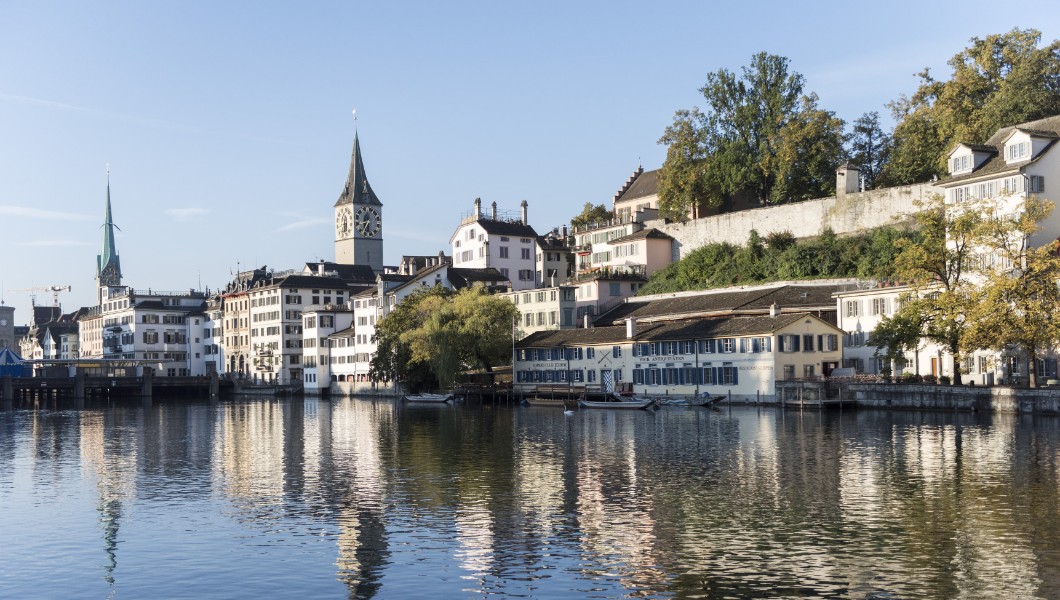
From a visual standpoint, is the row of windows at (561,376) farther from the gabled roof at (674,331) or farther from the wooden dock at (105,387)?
the wooden dock at (105,387)

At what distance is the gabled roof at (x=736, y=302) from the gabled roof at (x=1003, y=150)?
1436 centimetres

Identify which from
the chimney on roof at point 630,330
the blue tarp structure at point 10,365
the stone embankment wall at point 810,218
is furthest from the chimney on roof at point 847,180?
the blue tarp structure at point 10,365

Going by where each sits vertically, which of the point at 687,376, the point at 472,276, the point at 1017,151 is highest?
the point at 1017,151

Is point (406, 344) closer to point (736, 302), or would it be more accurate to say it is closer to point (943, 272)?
point (736, 302)

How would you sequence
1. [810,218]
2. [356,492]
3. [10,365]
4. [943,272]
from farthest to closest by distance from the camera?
1. [10,365]
2. [810,218]
3. [943,272]
4. [356,492]

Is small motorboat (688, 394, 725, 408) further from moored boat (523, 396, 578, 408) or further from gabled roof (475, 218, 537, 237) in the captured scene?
gabled roof (475, 218, 537, 237)

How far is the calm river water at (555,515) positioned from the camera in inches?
1002

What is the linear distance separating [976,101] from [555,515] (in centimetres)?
7091

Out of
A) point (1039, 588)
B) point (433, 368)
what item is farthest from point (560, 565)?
point (433, 368)

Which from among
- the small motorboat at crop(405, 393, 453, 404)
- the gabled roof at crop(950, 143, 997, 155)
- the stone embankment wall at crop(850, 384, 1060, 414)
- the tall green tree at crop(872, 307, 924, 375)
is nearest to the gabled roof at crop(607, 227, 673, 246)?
the small motorboat at crop(405, 393, 453, 404)

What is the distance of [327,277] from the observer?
550 feet

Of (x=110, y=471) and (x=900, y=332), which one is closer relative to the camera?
(x=110, y=471)

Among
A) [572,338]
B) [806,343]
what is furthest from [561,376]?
[806,343]

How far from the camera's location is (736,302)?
94812mm
